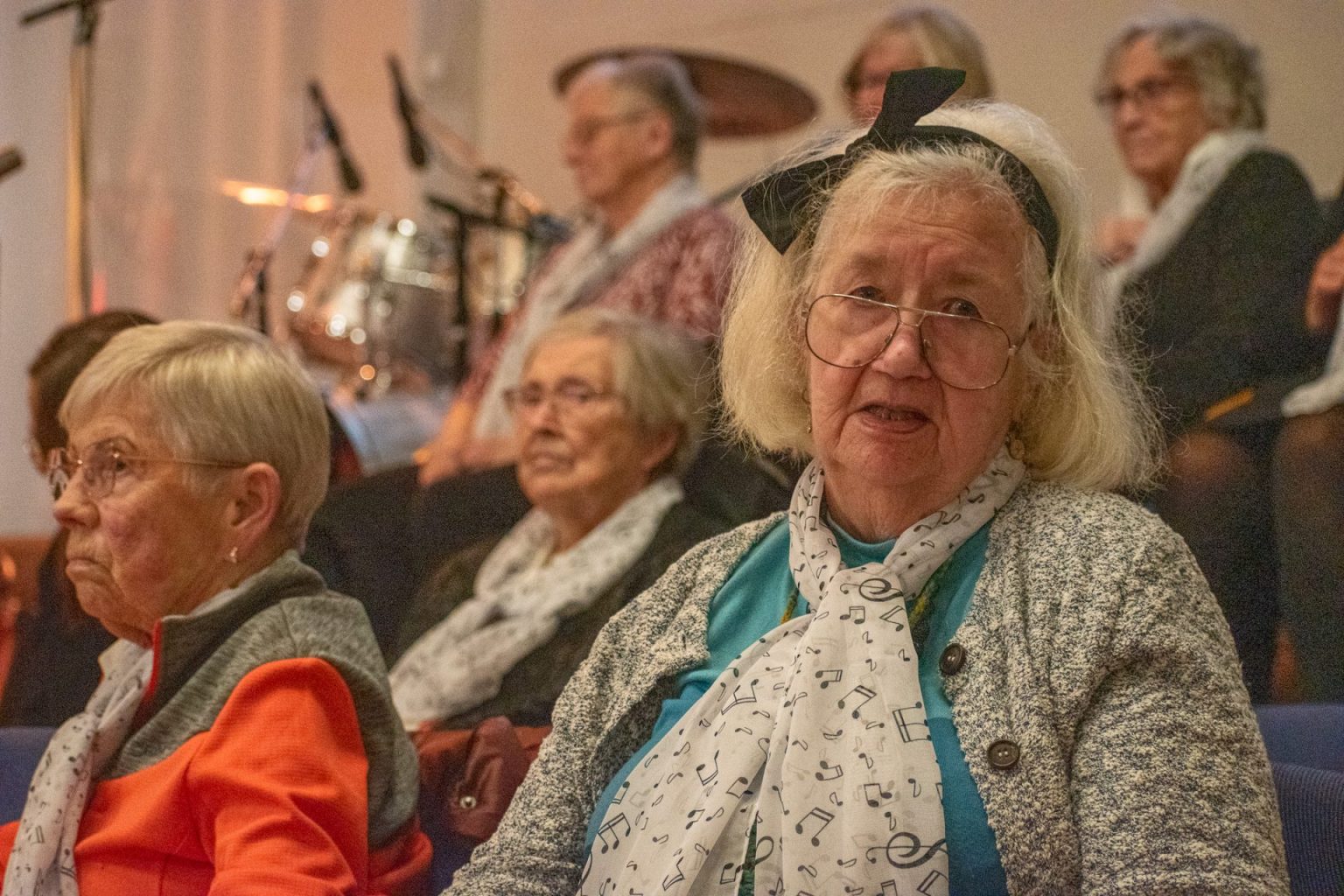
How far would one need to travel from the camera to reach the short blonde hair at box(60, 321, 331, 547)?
147 cm

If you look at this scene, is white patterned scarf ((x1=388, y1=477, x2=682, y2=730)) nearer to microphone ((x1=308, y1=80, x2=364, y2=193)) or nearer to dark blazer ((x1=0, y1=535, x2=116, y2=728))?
dark blazer ((x1=0, y1=535, x2=116, y2=728))

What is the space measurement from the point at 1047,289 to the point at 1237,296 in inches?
41.2

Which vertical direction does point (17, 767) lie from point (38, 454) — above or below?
below

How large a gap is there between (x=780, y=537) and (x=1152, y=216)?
1635 millimetres

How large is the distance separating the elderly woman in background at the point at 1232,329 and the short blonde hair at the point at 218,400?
35.1 inches

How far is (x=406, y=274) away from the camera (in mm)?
4250

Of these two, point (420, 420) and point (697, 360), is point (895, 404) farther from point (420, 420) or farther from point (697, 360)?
point (420, 420)

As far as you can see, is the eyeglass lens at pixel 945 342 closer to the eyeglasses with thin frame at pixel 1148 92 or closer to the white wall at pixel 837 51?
the eyeglasses with thin frame at pixel 1148 92

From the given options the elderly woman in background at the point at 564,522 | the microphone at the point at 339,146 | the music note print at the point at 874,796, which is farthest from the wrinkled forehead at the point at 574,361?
the microphone at the point at 339,146

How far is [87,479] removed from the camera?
147 cm

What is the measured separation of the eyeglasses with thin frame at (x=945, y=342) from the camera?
4.24 ft

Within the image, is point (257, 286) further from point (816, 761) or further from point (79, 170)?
point (816, 761)

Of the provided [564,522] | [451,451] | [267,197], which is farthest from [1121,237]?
[267,197]

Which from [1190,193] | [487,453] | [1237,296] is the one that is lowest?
[487,453]
